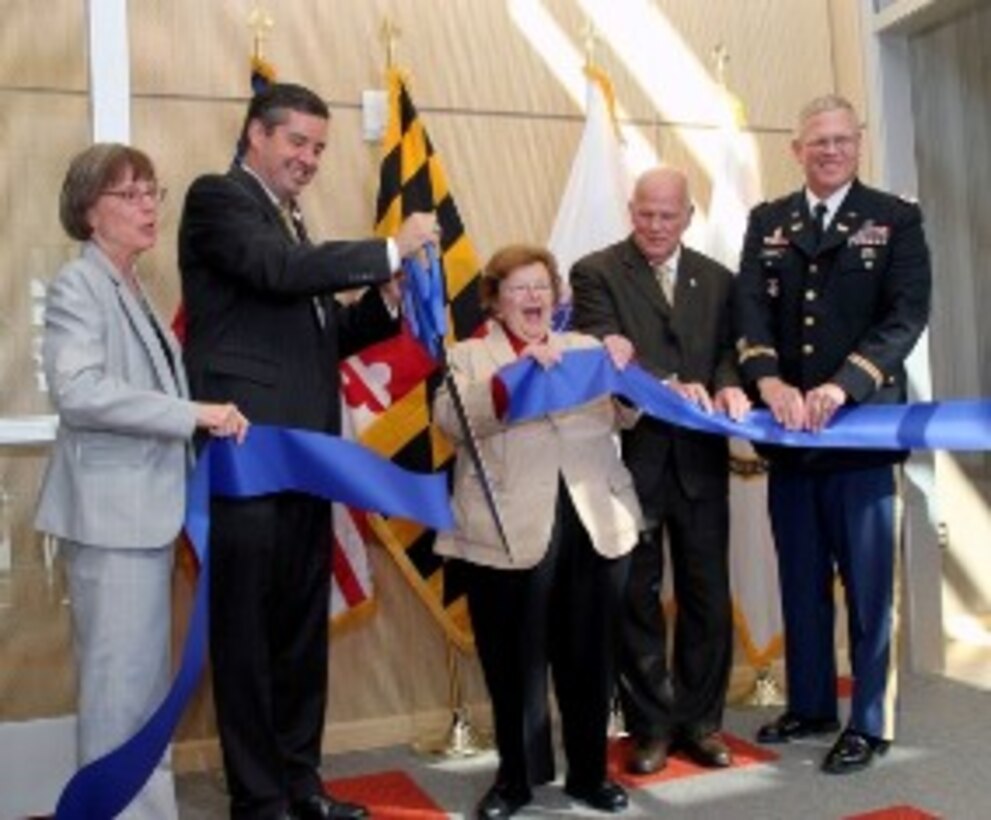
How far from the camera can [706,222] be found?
399cm

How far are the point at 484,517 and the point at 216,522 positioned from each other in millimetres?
612

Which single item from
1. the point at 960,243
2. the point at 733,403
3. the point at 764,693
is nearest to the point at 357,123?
the point at 733,403

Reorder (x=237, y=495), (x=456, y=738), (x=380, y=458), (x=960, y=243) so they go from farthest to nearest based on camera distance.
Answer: (x=960, y=243) → (x=456, y=738) → (x=380, y=458) → (x=237, y=495)

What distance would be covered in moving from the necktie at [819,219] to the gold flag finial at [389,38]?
4.48 ft

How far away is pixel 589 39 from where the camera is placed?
383 cm

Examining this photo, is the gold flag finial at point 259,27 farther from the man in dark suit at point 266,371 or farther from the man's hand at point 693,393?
the man's hand at point 693,393

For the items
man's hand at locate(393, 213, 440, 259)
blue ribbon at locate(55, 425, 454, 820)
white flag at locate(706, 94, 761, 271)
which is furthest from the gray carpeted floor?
white flag at locate(706, 94, 761, 271)

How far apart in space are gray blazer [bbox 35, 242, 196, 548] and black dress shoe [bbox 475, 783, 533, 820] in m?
1.02

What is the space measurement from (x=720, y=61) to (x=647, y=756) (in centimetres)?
237

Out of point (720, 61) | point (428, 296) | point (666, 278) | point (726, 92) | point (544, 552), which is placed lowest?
point (544, 552)

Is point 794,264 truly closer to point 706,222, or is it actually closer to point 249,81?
point 706,222

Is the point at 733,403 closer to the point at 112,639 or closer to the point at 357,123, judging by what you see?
the point at 357,123

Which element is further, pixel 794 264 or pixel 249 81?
pixel 249 81

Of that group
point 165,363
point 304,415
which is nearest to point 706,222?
point 304,415
